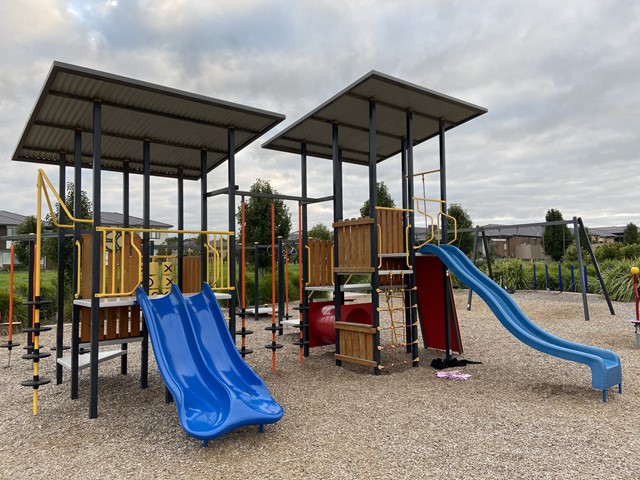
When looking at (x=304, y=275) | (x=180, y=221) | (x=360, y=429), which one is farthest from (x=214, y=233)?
(x=360, y=429)

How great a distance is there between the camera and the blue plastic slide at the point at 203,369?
431 centimetres

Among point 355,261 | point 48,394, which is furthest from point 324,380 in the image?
point 48,394

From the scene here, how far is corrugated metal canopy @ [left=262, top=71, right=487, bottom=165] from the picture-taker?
6.86 metres

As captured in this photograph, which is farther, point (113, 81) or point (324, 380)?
point (324, 380)

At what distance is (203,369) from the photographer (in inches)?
200

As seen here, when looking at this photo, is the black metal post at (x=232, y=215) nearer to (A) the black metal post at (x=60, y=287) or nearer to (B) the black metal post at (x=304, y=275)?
(B) the black metal post at (x=304, y=275)

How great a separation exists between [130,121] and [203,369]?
3.61 metres

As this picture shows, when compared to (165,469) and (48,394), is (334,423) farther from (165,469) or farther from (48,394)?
(48,394)

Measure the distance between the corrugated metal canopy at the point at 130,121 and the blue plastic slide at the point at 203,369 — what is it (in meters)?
2.36

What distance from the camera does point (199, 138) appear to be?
7.30 metres

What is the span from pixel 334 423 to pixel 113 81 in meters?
4.46

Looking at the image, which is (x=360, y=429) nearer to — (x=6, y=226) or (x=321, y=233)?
(x=321, y=233)

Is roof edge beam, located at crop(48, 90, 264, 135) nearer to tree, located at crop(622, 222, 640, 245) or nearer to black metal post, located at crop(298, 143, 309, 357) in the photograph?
black metal post, located at crop(298, 143, 309, 357)

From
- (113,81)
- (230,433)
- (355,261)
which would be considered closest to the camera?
(230,433)
